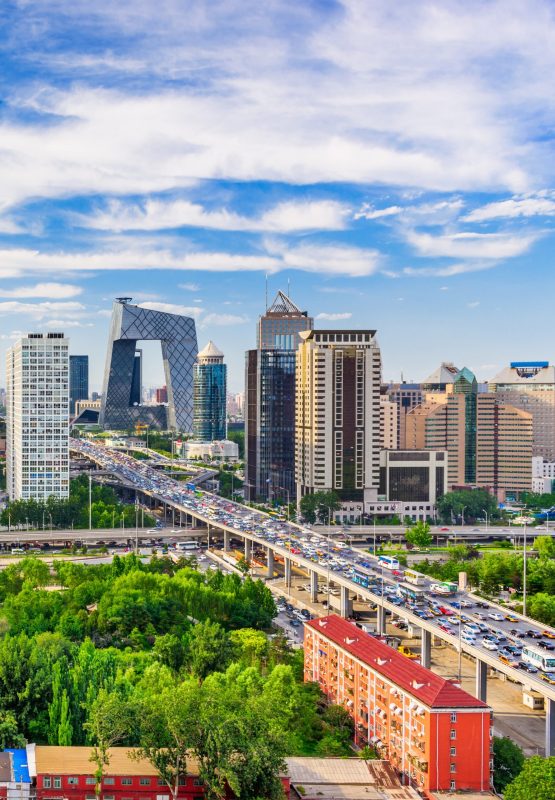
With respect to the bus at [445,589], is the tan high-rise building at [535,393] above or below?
above

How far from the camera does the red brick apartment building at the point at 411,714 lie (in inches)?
917

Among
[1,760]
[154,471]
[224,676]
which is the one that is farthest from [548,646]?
[154,471]

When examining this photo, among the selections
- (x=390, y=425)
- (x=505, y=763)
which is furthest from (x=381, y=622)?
(x=390, y=425)

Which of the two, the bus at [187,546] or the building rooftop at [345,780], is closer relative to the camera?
the building rooftop at [345,780]

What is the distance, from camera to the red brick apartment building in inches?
917

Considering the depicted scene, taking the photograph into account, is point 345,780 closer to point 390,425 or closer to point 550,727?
point 550,727

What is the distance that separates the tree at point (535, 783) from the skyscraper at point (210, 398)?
10484 centimetres

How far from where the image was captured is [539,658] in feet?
89.7

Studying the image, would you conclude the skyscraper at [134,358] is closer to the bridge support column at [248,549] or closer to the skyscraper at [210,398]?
the skyscraper at [210,398]

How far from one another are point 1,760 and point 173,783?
13.2 ft

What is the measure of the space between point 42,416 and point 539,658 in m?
42.3

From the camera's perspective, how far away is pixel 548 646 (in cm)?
2961

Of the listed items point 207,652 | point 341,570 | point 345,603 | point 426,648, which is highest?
point 341,570

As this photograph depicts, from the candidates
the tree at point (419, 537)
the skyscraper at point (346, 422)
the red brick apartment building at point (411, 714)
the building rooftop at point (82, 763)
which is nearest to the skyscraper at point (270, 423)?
A: the skyscraper at point (346, 422)
